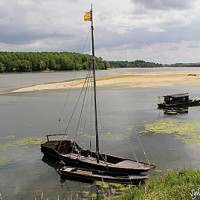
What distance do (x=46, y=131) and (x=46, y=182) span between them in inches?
620

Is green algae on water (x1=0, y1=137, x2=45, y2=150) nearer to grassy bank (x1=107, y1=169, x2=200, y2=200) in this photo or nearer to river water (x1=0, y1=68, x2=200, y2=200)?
river water (x1=0, y1=68, x2=200, y2=200)

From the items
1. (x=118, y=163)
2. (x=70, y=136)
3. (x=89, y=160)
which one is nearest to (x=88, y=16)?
(x=89, y=160)

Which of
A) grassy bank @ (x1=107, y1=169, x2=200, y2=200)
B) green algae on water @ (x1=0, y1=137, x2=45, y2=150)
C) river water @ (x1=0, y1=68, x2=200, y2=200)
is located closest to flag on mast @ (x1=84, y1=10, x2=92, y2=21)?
river water @ (x1=0, y1=68, x2=200, y2=200)

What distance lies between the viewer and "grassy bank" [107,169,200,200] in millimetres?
12234

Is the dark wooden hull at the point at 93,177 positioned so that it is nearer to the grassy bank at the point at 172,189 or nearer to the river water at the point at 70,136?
the river water at the point at 70,136

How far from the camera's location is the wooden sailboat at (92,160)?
69.2ft

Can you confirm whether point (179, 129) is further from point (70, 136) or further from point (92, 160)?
point (92, 160)

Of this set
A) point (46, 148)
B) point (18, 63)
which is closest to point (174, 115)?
point (46, 148)

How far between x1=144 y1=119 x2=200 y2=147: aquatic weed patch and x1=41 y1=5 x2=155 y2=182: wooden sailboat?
903 cm

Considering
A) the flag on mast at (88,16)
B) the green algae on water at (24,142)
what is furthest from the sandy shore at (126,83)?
the flag on mast at (88,16)

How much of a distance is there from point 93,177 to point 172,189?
8460 millimetres

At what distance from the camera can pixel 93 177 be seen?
21141 millimetres

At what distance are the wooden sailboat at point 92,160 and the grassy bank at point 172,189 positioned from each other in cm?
484

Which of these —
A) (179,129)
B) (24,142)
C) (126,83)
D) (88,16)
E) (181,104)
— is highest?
(88,16)
